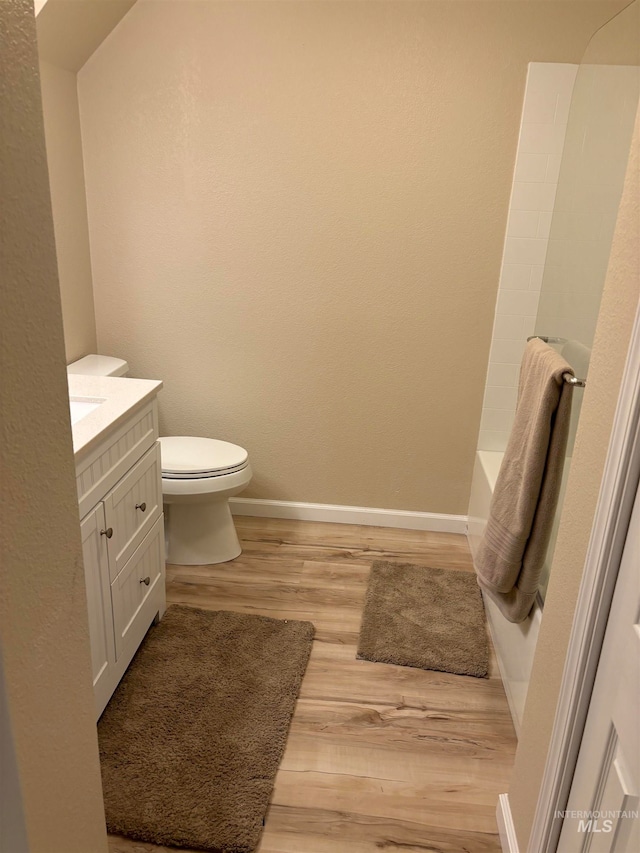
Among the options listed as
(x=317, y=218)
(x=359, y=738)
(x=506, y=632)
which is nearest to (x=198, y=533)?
(x=359, y=738)

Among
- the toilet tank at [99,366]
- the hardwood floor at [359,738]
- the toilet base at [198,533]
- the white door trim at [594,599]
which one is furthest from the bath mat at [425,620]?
the toilet tank at [99,366]

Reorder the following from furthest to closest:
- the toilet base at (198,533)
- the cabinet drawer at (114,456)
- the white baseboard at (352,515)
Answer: the white baseboard at (352,515), the toilet base at (198,533), the cabinet drawer at (114,456)

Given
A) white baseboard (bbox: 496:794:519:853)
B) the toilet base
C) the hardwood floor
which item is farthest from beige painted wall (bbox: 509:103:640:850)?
the toilet base

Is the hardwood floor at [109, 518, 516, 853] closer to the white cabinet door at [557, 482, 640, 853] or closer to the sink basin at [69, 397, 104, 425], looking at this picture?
the white cabinet door at [557, 482, 640, 853]

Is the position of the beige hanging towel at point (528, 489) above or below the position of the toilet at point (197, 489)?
above

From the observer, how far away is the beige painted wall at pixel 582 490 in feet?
3.69

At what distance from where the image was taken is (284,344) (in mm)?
2965

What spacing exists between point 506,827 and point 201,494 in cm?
152

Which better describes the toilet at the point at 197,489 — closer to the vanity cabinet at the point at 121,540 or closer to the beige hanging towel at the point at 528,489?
the vanity cabinet at the point at 121,540

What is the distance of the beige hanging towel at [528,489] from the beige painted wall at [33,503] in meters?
1.31

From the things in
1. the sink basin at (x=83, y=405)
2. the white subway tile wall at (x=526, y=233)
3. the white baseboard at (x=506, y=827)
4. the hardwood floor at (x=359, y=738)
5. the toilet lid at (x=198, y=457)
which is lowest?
the hardwood floor at (x=359, y=738)

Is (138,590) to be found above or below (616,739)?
below

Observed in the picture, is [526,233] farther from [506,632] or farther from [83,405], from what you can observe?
[83,405]

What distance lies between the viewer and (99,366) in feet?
9.35
